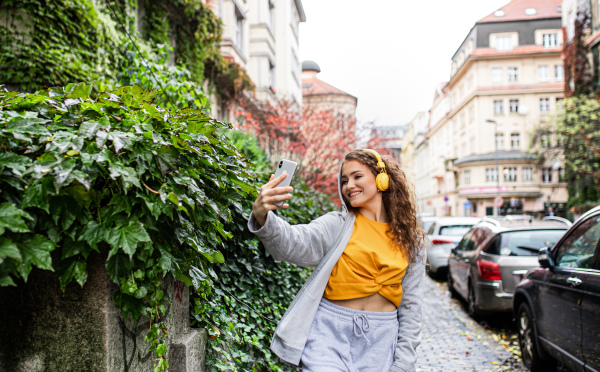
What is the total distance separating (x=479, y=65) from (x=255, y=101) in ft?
143

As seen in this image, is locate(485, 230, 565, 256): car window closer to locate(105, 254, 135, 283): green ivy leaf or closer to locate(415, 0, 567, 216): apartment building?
locate(105, 254, 135, 283): green ivy leaf

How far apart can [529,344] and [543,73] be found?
56.0 meters

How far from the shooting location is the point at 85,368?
6.79 ft

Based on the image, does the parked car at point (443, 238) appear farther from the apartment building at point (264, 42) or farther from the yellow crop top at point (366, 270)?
the yellow crop top at point (366, 270)

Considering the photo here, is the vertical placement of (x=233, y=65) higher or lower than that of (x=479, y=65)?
lower

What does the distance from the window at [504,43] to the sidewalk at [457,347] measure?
172ft

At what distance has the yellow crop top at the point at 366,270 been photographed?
2.42 m

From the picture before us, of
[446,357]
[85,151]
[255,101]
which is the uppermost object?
[255,101]

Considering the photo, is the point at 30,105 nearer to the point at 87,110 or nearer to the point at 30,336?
the point at 87,110

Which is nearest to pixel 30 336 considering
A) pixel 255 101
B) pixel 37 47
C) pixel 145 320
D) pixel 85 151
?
pixel 145 320

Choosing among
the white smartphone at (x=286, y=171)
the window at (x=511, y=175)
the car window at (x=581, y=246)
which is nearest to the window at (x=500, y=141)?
the window at (x=511, y=175)

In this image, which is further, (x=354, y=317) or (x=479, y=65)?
(x=479, y=65)

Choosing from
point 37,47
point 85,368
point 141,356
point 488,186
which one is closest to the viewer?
point 85,368

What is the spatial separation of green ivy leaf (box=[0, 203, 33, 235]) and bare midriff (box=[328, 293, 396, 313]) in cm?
151
